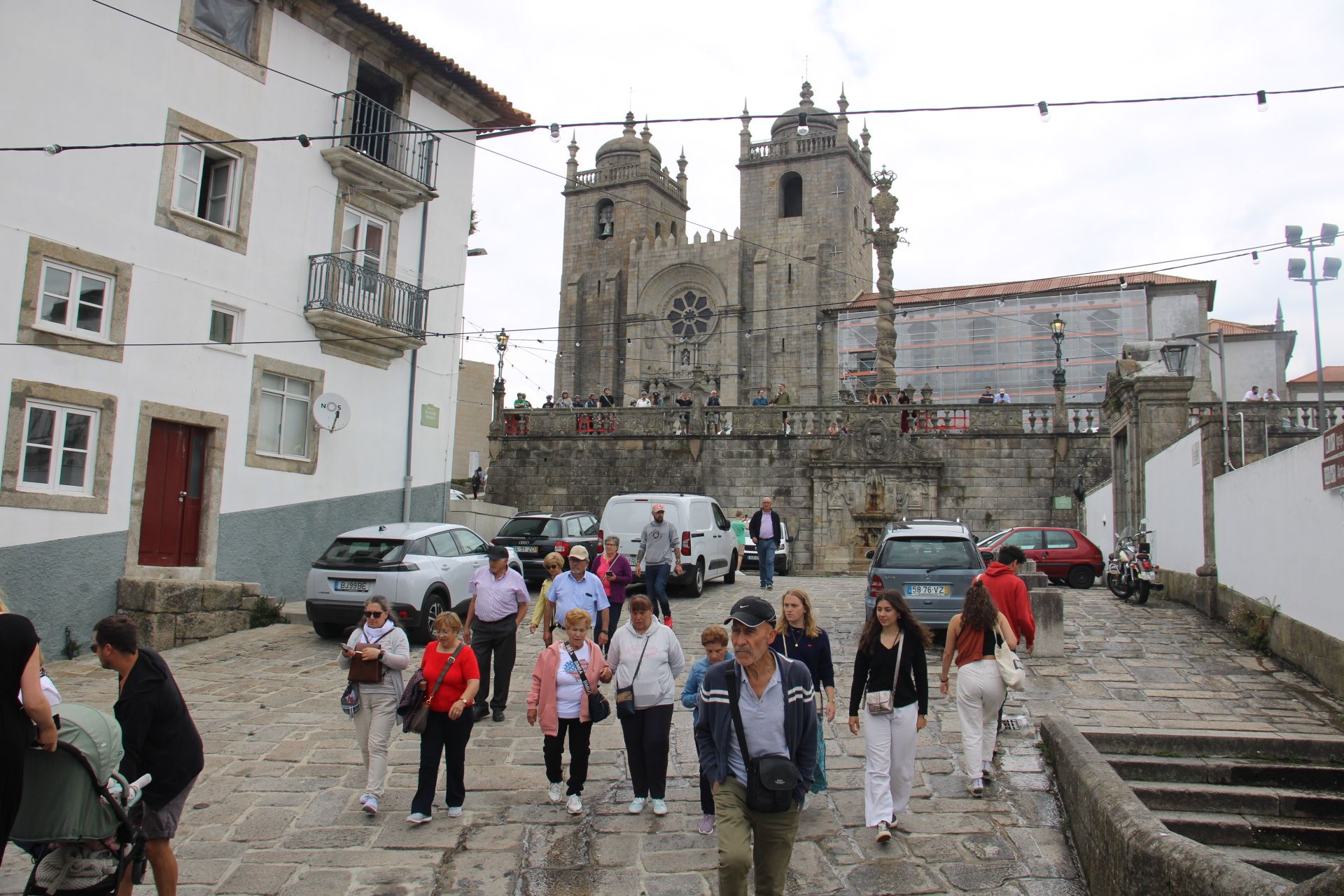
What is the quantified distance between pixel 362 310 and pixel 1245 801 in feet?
45.2

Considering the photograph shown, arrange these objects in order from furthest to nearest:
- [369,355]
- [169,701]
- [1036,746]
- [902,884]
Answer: [369,355] < [1036,746] < [902,884] < [169,701]

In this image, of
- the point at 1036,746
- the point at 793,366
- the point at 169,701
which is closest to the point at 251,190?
the point at 169,701

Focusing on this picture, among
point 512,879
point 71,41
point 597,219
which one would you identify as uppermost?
point 597,219

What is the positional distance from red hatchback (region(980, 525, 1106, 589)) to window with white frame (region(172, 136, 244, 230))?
13768 millimetres

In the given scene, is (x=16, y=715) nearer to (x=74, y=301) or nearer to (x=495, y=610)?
(x=495, y=610)

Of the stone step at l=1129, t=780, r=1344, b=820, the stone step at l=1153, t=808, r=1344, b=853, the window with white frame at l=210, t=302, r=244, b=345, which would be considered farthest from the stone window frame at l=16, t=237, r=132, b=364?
the stone step at l=1153, t=808, r=1344, b=853

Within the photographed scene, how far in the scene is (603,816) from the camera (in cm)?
625

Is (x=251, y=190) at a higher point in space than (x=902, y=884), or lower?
higher

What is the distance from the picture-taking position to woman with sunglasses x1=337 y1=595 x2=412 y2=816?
20.5ft

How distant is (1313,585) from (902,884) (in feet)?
20.7

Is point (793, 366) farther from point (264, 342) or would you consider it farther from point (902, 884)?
point (902, 884)

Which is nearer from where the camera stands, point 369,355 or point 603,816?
point 603,816

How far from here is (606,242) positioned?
53094mm

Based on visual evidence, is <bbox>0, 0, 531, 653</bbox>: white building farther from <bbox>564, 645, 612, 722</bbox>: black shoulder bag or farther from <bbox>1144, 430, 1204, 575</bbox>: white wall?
<bbox>1144, 430, 1204, 575</bbox>: white wall
